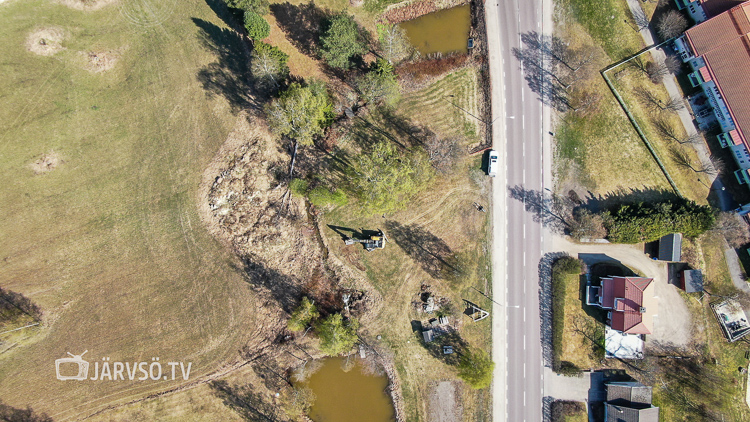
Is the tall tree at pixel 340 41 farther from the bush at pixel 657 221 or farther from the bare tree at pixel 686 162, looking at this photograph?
the bare tree at pixel 686 162

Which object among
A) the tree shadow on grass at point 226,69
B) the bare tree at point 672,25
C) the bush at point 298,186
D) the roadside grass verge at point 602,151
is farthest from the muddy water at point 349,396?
the bare tree at point 672,25

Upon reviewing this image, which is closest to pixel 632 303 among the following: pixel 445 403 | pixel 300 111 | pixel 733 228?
pixel 733 228

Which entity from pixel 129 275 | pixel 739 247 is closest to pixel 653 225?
pixel 739 247

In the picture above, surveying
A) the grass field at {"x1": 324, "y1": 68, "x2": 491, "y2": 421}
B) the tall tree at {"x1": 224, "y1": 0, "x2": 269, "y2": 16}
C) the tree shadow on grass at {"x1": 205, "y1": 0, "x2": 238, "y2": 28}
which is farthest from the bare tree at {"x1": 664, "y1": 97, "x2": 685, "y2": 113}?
the tree shadow on grass at {"x1": 205, "y1": 0, "x2": 238, "y2": 28}

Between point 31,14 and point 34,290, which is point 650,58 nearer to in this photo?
point 31,14

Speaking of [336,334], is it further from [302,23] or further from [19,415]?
[19,415]

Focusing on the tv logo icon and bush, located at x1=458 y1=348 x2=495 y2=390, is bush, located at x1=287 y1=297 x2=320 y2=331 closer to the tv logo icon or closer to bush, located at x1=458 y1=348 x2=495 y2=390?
bush, located at x1=458 y1=348 x2=495 y2=390

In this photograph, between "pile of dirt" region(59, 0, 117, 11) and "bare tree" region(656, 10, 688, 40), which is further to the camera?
"pile of dirt" region(59, 0, 117, 11)
